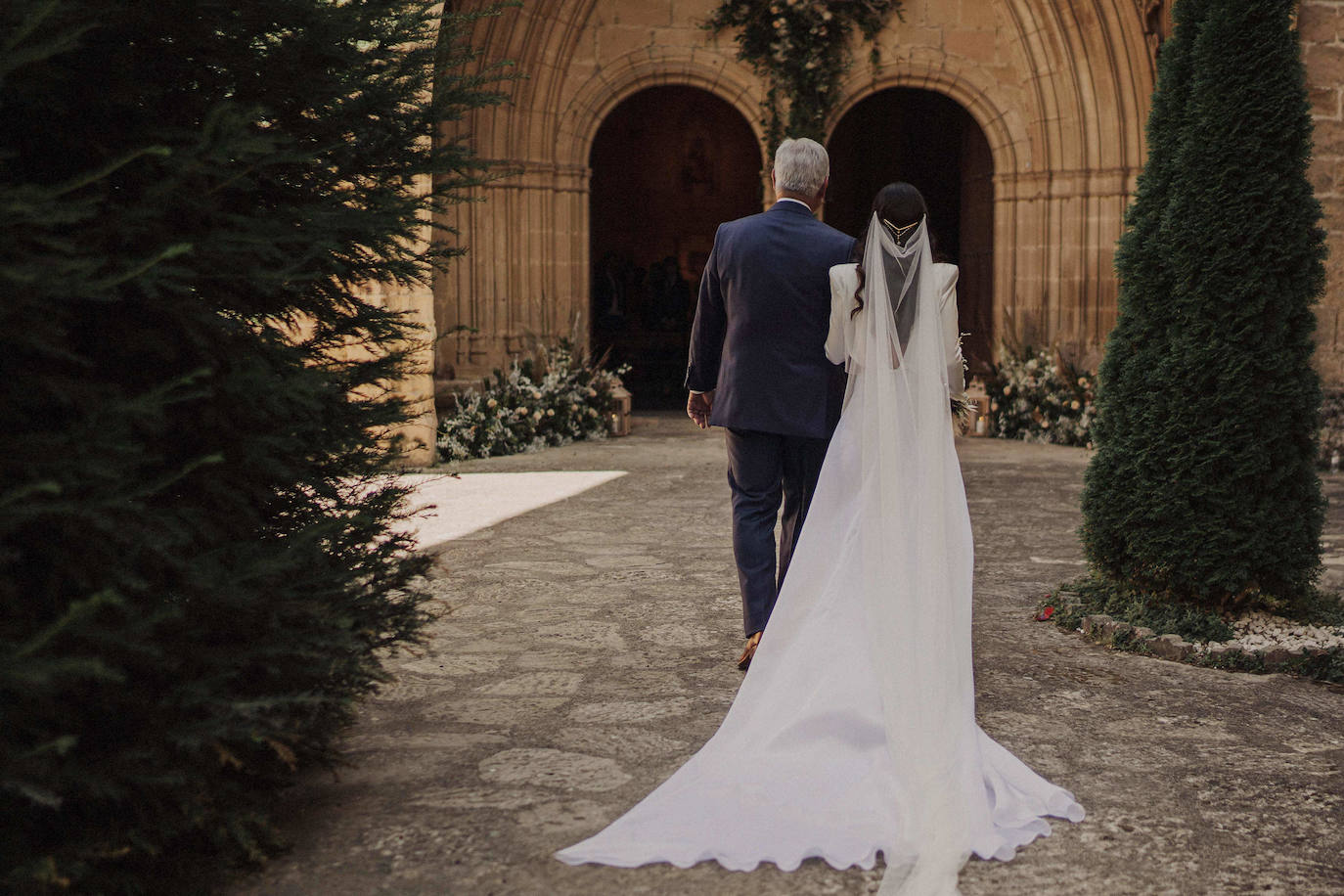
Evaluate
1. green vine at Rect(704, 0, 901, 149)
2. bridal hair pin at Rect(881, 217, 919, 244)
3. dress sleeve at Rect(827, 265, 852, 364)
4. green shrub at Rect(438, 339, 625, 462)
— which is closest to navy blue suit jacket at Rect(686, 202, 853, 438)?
dress sleeve at Rect(827, 265, 852, 364)

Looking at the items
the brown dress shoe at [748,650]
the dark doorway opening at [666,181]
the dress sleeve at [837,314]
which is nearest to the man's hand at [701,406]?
the dress sleeve at [837,314]

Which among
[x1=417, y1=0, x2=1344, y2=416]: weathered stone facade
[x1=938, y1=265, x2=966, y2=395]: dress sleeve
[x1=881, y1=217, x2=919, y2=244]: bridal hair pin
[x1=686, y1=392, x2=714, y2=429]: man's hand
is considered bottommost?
[x1=686, y1=392, x2=714, y2=429]: man's hand

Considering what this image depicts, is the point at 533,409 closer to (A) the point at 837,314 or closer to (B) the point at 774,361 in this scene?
(B) the point at 774,361

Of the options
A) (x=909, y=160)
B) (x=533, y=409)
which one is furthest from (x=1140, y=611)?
(x=909, y=160)

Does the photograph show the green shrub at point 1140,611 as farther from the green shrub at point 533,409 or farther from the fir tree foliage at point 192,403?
the green shrub at point 533,409

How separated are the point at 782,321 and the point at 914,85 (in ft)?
31.6

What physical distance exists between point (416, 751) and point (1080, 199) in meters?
11.0

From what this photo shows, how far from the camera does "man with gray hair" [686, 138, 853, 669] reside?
4.18 m

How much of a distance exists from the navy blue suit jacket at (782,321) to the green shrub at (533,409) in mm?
6354

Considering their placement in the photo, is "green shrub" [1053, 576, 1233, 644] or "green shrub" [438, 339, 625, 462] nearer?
"green shrub" [1053, 576, 1233, 644]

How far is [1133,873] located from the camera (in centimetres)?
269

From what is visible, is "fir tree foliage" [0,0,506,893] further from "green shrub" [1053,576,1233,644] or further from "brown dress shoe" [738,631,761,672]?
"green shrub" [1053,576,1233,644]

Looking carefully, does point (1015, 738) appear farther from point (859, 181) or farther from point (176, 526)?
point (859, 181)

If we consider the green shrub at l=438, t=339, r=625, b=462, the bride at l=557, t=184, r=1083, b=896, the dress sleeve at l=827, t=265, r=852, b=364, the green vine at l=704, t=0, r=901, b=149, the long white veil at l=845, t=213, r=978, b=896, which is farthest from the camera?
the green vine at l=704, t=0, r=901, b=149
